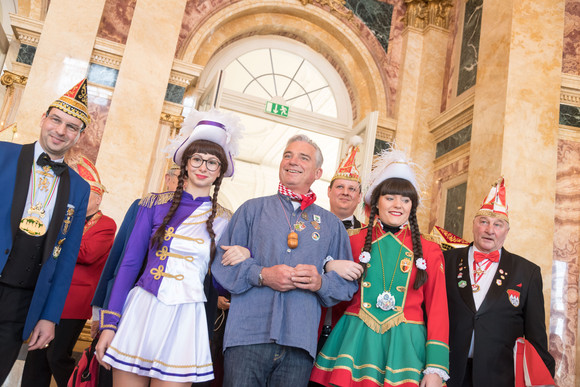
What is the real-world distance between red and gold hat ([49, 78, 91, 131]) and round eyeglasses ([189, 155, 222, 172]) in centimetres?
67

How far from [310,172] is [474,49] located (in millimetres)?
5723

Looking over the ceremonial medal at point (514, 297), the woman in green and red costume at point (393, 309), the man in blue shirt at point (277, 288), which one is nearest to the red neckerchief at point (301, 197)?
the man in blue shirt at point (277, 288)

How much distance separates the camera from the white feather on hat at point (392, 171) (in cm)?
279

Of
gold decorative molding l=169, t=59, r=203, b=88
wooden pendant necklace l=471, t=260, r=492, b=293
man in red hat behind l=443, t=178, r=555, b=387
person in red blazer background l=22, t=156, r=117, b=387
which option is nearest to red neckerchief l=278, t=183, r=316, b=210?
man in red hat behind l=443, t=178, r=555, b=387

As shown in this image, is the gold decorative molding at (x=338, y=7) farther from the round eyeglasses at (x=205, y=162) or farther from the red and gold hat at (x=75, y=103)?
the round eyeglasses at (x=205, y=162)

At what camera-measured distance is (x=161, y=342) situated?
222 cm

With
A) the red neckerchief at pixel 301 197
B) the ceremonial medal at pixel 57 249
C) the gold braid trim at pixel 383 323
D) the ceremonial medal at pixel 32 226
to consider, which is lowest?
the gold braid trim at pixel 383 323

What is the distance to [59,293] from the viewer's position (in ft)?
8.42

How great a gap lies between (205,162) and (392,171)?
1020mm

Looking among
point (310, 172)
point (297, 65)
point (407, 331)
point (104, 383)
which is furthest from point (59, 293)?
point (297, 65)

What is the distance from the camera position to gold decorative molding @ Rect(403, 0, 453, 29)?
824 cm

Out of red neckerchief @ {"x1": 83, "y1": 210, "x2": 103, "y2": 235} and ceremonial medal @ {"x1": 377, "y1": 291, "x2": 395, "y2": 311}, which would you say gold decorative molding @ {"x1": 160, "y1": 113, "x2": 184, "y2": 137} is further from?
ceremonial medal @ {"x1": 377, "y1": 291, "x2": 395, "y2": 311}

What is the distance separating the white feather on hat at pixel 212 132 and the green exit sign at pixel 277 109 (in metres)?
5.33

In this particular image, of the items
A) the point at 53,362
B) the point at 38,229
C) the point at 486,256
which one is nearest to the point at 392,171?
the point at 486,256
